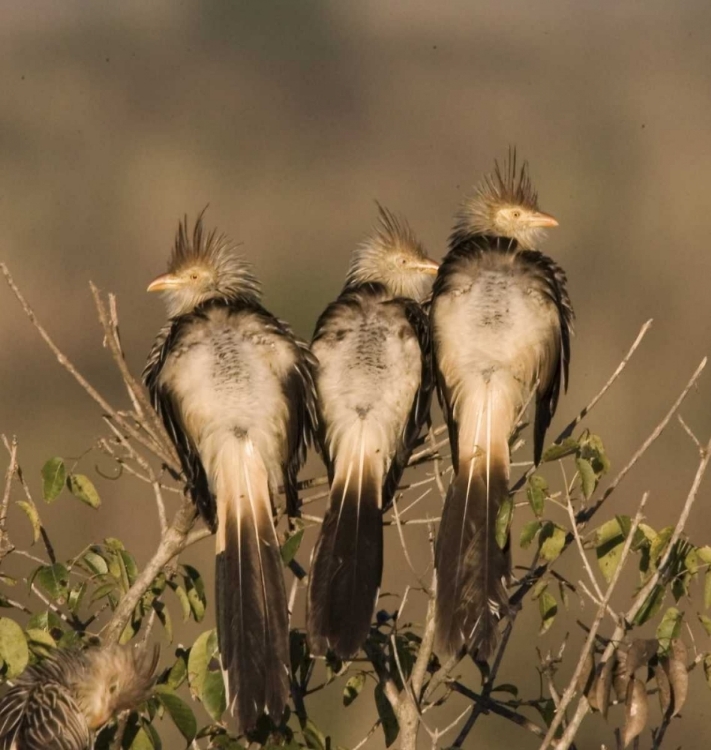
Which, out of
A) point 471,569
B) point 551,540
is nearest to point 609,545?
point 551,540

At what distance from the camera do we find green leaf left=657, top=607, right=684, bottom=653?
3.85m

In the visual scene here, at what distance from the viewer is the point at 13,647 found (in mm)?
3816

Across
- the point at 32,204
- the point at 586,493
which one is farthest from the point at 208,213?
the point at 586,493

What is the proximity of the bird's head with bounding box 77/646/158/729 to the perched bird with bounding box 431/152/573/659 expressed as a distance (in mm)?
812

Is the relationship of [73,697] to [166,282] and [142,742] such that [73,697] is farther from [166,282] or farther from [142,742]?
[166,282]

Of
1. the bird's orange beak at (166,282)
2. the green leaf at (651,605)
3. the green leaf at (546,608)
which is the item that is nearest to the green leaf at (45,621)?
the green leaf at (546,608)

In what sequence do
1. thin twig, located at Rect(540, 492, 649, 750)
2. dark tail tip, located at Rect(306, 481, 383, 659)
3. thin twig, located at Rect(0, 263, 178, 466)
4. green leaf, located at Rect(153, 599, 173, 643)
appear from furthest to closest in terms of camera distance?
1. thin twig, located at Rect(0, 263, 178, 466)
2. green leaf, located at Rect(153, 599, 173, 643)
3. dark tail tip, located at Rect(306, 481, 383, 659)
4. thin twig, located at Rect(540, 492, 649, 750)

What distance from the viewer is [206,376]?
4.68 m

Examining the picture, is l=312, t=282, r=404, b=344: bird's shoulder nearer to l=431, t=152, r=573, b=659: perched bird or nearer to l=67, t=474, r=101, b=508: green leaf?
l=431, t=152, r=573, b=659: perched bird

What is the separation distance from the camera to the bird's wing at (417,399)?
4852 millimetres

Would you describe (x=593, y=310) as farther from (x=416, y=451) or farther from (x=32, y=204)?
(x=416, y=451)

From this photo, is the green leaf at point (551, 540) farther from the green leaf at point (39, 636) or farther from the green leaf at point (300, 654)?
the green leaf at point (39, 636)

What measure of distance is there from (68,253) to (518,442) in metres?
16.0

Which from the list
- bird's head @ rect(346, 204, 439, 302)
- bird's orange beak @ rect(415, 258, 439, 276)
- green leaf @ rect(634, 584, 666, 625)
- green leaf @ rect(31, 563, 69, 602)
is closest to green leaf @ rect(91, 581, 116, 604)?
green leaf @ rect(31, 563, 69, 602)
